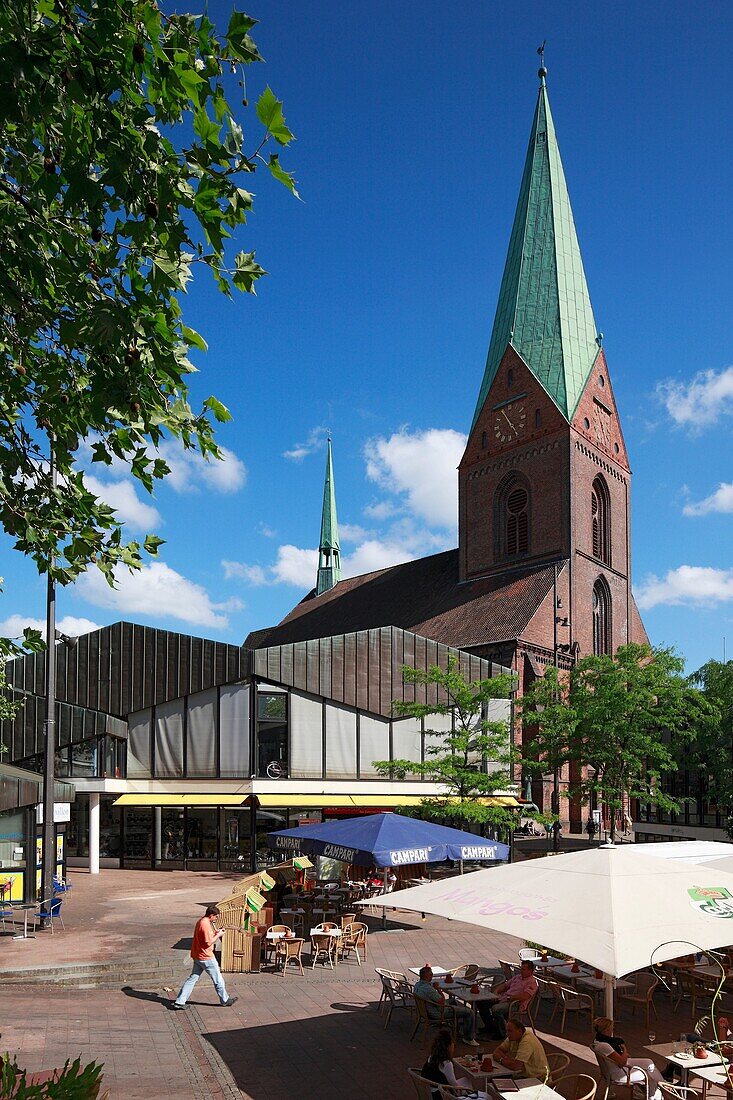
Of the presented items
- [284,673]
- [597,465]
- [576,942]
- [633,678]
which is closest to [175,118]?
[576,942]

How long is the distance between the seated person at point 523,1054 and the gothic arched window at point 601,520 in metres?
48.6

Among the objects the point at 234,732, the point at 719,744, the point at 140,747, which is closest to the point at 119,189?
the point at 234,732

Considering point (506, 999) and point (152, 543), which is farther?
point (506, 999)

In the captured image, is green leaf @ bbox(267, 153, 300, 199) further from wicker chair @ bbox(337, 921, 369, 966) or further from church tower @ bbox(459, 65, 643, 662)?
church tower @ bbox(459, 65, 643, 662)

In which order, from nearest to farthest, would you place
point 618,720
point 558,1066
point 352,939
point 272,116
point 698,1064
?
1. point 272,116
2. point 698,1064
3. point 558,1066
4. point 352,939
5. point 618,720

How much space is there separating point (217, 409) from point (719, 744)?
131 feet

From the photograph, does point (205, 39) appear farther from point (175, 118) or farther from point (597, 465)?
point (597, 465)

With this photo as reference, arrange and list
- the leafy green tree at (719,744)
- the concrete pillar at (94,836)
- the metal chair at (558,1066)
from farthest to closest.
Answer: the leafy green tree at (719,744) → the concrete pillar at (94,836) → the metal chair at (558,1066)

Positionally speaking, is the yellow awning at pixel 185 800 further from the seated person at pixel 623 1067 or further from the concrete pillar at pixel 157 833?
the seated person at pixel 623 1067

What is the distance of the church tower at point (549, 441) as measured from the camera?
55062mm

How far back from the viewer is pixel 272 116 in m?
4.94

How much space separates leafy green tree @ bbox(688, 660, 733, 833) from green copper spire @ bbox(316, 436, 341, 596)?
51.9 meters

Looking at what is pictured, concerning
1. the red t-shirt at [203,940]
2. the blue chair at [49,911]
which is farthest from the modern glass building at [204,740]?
the red t-shirt at [203,940]

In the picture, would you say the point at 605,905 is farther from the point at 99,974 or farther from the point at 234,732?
the point at 234,732
